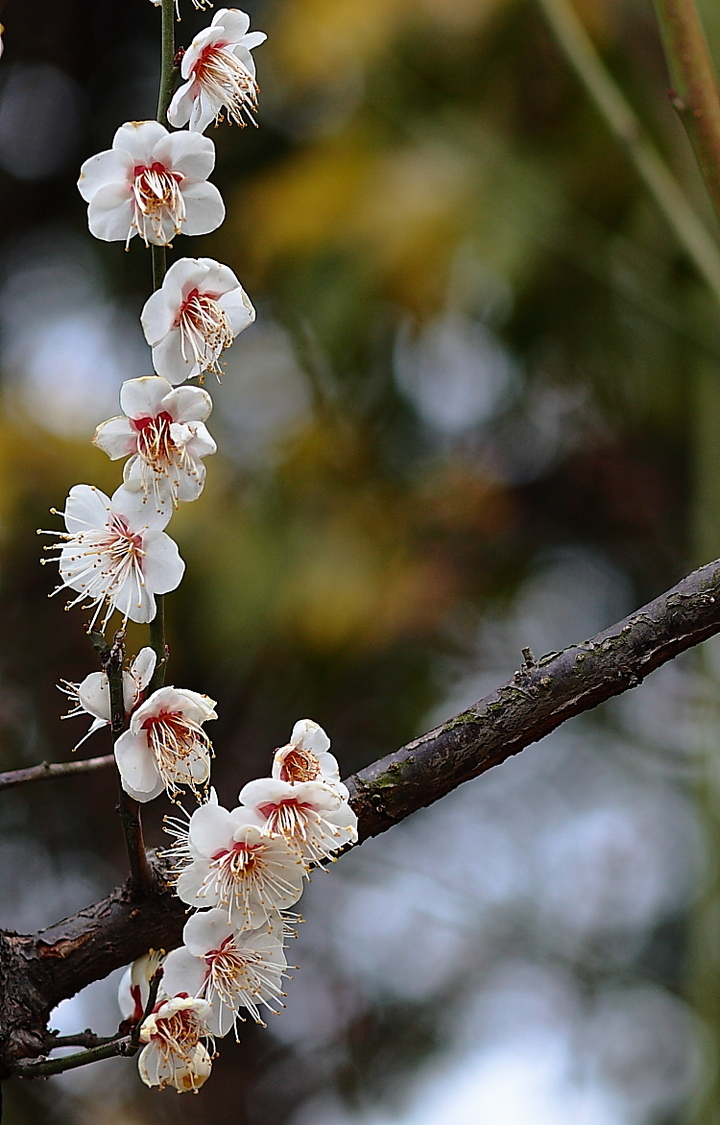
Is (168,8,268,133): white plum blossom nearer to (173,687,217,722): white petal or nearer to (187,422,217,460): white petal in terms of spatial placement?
(187,422,217,460): white petal

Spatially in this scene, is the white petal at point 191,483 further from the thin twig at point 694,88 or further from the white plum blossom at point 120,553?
the thin twig at point 694,88

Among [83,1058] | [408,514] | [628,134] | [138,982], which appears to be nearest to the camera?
[83,1058]

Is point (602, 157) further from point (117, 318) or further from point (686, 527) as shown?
point (117, 318)

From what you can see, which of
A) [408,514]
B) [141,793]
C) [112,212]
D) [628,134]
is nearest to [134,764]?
[141,793]

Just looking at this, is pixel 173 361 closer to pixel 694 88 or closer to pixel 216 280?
pixel 216 280

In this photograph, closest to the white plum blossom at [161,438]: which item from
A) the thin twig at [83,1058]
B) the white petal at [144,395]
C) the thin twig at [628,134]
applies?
the white petal at [144,395]

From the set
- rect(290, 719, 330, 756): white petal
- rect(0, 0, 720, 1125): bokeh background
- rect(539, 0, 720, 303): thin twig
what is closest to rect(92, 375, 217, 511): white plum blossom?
rect(290, 719, 330, 756): white petal

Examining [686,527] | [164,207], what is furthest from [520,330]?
[164,207]
